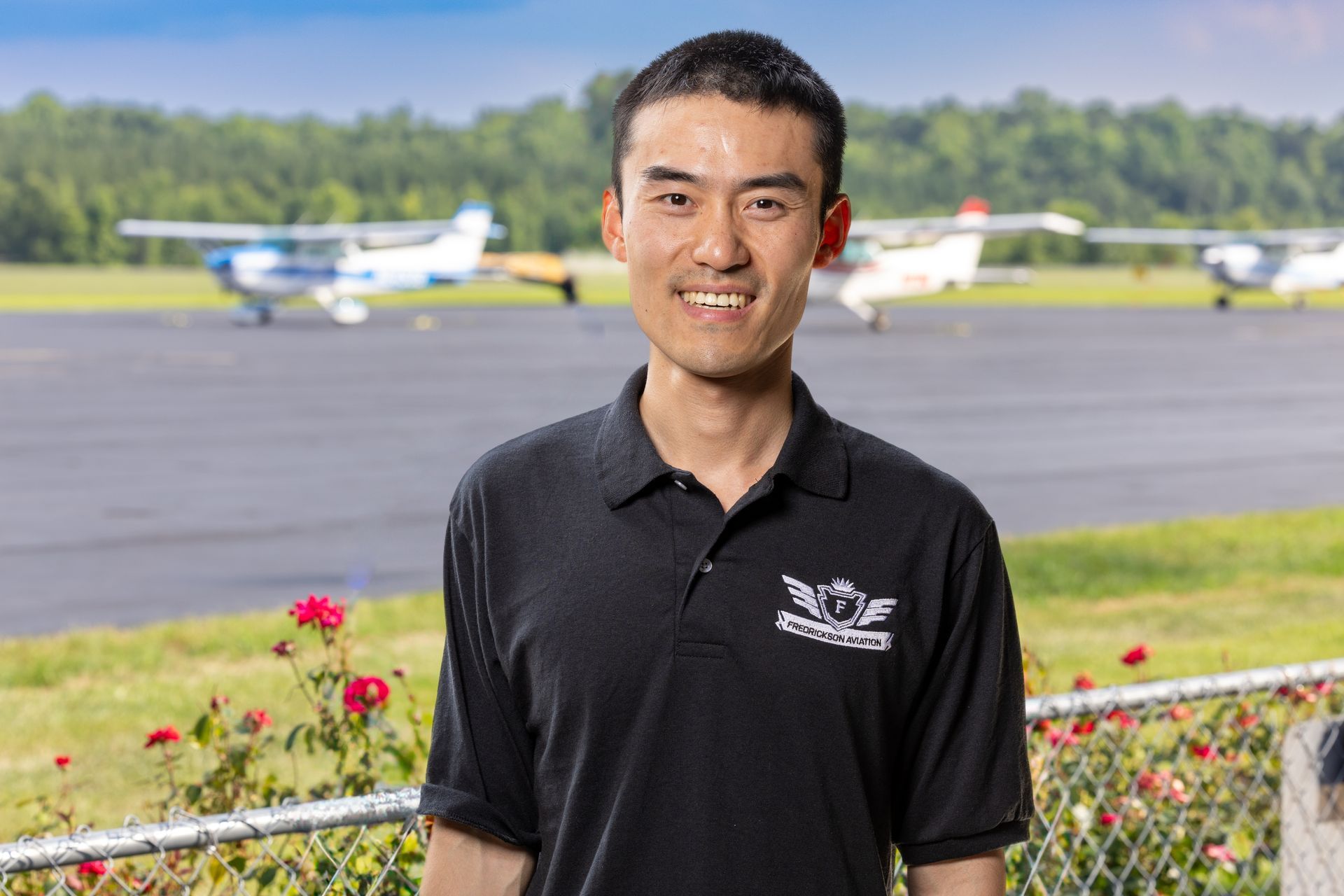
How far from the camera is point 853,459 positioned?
5.32 feet

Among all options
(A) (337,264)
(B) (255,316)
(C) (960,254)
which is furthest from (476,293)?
(C) (960,254)

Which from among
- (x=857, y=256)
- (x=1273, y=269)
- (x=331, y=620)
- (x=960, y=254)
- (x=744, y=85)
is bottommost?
(x=1273, y=269)

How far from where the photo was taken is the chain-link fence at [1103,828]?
2.21 meters

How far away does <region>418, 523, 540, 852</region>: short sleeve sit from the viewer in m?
1.62

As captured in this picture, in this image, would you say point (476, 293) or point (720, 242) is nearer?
point (720, 242)

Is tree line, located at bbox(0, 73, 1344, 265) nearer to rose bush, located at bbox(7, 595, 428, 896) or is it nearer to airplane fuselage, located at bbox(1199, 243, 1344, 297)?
airplane fuselage, located at bbox(1199, 243, 1344, 297)

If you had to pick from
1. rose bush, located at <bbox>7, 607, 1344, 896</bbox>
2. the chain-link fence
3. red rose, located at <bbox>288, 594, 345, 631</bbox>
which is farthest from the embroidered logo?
red rose, located at <bbox>288, 594, 345, 631</bbox>

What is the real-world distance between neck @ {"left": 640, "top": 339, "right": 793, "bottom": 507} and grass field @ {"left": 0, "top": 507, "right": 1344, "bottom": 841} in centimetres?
394

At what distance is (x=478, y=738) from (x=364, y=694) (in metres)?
1.74

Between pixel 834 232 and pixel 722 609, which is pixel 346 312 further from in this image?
pixel 722 609

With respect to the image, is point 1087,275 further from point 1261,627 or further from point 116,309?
point 1261,627

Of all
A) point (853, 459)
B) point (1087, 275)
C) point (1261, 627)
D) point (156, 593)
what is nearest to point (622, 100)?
point (853, 459)

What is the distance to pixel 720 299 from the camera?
5.16 feet

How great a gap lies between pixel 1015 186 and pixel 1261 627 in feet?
408
